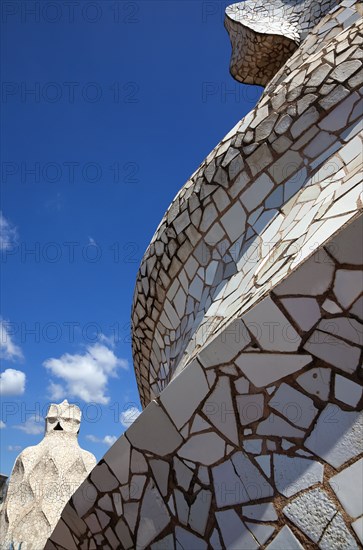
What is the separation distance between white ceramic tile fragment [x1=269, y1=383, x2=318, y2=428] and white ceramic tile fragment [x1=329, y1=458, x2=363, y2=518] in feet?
0.51

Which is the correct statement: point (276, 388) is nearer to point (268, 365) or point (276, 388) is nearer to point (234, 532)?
point (268, 365)

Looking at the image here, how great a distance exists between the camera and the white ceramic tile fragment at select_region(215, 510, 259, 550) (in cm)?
136

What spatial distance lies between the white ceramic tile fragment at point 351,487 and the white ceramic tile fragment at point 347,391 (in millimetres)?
150

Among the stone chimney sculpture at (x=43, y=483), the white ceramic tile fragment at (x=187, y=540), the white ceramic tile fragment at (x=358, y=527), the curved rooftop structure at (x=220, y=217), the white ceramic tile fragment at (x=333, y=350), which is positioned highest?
the stone chimney sculpture at (x=43, y=483)

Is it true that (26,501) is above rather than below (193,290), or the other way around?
above

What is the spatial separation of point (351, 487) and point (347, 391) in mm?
241

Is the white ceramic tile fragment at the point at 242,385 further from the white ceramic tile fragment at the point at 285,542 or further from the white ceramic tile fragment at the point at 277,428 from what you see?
the white ceramic tile fragment at the point at 285,542

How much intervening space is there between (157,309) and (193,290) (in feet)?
1.56

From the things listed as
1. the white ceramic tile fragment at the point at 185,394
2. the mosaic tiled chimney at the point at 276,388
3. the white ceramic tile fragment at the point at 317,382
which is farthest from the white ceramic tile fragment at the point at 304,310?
the white ceramic tile fragment at the point at 185,394

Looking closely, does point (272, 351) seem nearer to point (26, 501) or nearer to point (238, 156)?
point (238, 156)

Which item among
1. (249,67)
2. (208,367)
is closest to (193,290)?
(208,367)

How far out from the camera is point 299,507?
4.33 feet

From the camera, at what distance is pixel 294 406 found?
4.63ft

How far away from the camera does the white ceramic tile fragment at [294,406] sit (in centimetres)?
139
